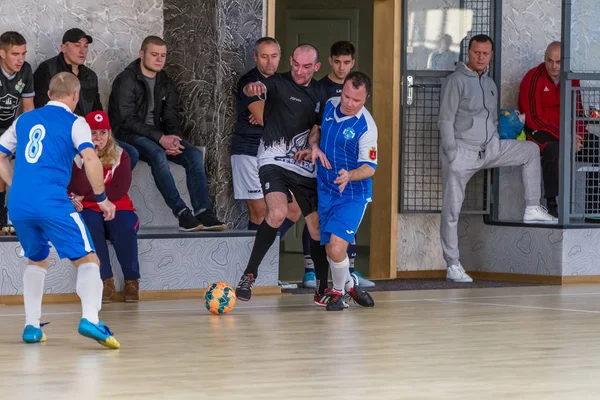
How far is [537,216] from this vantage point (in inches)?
385

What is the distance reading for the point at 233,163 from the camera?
8820mm

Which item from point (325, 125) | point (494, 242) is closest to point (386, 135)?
point (494, 242)

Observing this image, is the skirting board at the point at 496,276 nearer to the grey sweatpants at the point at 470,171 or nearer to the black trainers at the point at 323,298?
the grey sweatpants at the point at 470,171

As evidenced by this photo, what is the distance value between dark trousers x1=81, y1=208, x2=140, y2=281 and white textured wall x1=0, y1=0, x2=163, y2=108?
64.0 inches

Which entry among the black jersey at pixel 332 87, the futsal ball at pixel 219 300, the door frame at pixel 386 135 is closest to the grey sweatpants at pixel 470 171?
the door frame at pixel 386 135

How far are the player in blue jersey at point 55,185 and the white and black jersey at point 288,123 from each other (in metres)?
1.87

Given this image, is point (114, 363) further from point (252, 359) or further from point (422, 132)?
point (422, 132)

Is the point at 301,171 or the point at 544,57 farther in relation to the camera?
the point at 544,57

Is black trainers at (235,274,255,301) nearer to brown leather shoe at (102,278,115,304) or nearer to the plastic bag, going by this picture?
brown leather shoe at (102,278,115,304)

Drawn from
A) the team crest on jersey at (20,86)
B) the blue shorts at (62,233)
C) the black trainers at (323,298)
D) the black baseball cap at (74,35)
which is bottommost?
the black trainers at (323,298)

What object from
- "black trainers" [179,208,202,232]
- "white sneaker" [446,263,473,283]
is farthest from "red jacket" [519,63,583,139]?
"black trainers" [179,208,202,232]

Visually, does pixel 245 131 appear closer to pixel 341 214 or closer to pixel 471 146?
pixel 341 214

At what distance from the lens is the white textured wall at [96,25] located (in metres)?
8.80

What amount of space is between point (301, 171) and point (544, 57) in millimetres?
3606
